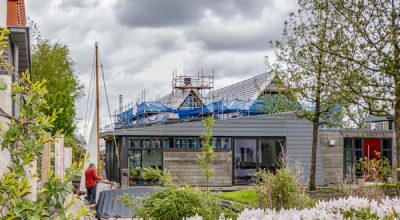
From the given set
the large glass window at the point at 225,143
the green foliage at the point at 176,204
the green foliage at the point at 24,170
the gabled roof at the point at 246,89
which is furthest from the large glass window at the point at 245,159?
the green foliage at the point at 24,170

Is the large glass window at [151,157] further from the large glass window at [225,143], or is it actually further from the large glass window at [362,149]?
the large glass window at [362,149]

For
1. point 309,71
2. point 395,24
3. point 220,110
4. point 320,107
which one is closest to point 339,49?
point 395,24

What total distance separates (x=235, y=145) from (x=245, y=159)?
767 millimetres

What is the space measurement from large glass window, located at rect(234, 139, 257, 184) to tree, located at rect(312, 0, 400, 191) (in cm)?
1097

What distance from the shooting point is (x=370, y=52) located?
1470 centimetres

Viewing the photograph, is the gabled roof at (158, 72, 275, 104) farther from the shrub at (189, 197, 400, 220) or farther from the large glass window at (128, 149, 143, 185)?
the shrub at (189, 197, 400, 220)

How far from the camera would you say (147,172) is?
632 centimetres

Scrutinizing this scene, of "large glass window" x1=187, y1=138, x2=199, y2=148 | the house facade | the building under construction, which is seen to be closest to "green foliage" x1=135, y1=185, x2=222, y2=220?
the house facade

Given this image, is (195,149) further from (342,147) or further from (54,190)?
(54,190)

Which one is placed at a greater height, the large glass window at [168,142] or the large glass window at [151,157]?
the large glass window at [168,142]

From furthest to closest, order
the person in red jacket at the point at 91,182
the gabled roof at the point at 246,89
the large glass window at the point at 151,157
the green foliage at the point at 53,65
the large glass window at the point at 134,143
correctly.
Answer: the green foliage at the point at 53,65, the gabled roof at the point at 246,89, the large glass window at the point at 151,157, the large glass window at the point at 134,143, the person in red jacket at the point at 91,182

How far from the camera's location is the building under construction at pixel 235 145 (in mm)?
24922

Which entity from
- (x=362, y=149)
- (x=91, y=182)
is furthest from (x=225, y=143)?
(x=91, y=182)

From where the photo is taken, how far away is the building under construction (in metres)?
24.9
